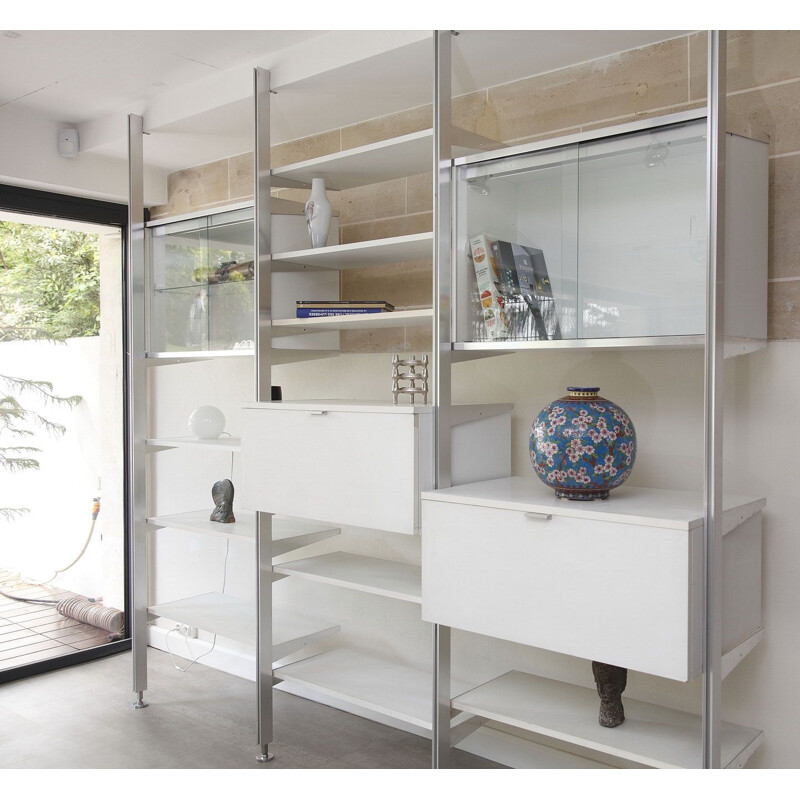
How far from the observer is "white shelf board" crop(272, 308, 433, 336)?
2.36 m

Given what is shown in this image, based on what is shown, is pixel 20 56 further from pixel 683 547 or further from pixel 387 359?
pixel 683 547

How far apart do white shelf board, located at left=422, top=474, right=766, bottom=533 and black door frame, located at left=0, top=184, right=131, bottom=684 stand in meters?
2.35

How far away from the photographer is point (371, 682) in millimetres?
2715

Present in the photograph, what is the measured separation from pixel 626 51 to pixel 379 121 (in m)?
1.01

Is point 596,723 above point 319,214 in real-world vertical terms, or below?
below

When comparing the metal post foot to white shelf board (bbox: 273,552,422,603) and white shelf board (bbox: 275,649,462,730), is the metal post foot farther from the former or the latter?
white shelf board (bbox: 273,552,422,603)

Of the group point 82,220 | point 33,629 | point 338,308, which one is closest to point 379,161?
point 338,308

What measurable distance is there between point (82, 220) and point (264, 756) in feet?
8.33

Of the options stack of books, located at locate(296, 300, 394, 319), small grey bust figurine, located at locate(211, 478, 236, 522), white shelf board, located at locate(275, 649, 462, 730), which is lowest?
white shelf board, located at locate(275, 649, 462, 730)

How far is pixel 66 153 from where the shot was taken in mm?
3512

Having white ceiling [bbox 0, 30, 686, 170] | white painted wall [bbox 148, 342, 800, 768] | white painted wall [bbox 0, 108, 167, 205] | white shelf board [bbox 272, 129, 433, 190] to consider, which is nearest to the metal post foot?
white painted wall [bbox 148, 342, 800, 768]

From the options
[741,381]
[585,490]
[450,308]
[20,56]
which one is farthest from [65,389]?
[741,381]

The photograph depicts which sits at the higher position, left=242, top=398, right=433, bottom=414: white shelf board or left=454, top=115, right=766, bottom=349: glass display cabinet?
left=454, top=115, right=766, bottom=349: glass display cabinet

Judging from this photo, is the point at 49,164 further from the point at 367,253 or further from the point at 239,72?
the point at 367,253
